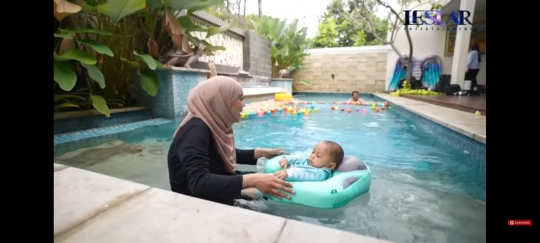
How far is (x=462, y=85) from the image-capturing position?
8.67 meters

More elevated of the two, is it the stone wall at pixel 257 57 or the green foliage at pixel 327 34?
the green foliage at pixel 327 34

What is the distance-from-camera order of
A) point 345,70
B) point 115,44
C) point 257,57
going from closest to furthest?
point 115,44
point 257,57
point 345,70

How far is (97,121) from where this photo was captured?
12.2 feet

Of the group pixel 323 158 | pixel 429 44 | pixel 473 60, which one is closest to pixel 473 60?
pixel 473 60

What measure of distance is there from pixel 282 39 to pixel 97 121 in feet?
31.1

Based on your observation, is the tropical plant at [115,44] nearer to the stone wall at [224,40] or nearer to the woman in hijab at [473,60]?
the stone wall at [224,40]

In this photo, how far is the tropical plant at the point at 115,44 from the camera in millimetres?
3225

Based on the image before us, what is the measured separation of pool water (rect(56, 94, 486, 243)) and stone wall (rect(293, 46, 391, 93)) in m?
9.24

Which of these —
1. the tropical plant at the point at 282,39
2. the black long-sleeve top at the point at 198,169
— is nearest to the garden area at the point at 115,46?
the black long-sleeve top at the point at 198,169

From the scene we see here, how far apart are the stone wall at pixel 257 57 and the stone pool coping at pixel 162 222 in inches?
328
